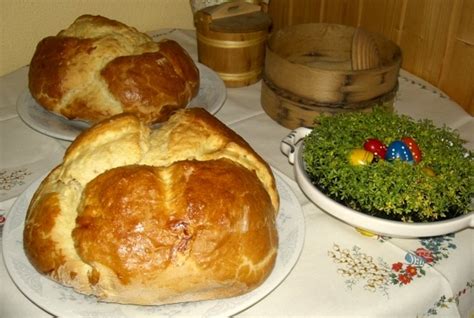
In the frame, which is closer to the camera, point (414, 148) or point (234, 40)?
point (414, 148)

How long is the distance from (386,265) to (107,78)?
72 cm

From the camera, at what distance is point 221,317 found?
0.72m

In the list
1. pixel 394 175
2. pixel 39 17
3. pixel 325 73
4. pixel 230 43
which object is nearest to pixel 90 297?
pixel 394 175

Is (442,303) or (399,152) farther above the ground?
(399,152)

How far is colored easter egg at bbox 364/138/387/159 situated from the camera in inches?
38.1

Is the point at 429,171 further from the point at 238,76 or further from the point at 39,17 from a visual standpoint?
the point at 39,17

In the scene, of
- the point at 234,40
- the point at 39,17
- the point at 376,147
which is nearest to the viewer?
the point at 376,147

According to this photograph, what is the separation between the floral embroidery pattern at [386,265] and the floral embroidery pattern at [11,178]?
66 centimetres

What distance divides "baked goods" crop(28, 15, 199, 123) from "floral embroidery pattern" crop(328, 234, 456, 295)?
0.54 metres

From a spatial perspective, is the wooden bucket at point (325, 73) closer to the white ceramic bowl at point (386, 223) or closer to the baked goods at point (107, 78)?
the baked goods at point (107, 78)

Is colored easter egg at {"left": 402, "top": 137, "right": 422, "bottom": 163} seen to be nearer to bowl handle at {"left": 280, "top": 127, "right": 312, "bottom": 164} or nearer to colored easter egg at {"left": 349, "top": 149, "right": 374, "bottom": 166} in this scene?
colored easter egg at {"left": 349, "top": 149, "right": 374, "bottom": 166}

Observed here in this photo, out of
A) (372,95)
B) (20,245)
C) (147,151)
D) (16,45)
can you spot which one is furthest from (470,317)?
(16,45)

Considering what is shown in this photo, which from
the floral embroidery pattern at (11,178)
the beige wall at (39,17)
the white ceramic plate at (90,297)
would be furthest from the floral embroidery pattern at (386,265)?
the beige wall at (39,17)

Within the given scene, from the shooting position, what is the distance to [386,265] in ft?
2.95
